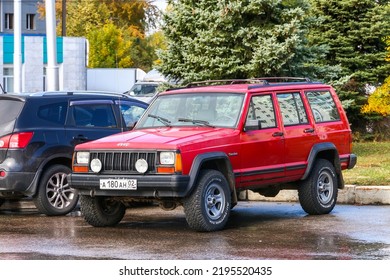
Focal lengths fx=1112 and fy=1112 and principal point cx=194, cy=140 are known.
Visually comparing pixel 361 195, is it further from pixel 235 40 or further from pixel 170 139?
pixel 235 40

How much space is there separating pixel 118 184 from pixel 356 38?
23.0m

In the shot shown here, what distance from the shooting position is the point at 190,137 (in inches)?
504

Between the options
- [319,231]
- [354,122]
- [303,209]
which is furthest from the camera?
[354,122]

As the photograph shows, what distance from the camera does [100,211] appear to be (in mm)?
13430

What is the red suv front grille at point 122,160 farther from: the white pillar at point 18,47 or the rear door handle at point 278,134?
the white pillar at point 18,47

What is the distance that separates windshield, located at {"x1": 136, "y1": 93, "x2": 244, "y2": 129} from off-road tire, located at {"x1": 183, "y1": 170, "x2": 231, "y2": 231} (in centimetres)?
89

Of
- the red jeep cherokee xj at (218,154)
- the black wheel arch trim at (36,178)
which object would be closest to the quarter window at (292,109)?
the red jeep cherokee xj at (218,154)

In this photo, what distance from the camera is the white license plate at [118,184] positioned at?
495 inches

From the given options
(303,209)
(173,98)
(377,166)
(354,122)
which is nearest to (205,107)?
(173,98)

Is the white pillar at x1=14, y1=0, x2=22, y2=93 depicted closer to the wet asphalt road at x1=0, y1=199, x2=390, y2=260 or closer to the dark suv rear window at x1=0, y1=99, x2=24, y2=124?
the wet asphalt road at x1=0, y1=199, x2=390, y2=260

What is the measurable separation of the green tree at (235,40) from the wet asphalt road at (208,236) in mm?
10039

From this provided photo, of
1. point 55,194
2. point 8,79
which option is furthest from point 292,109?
point 8,79
